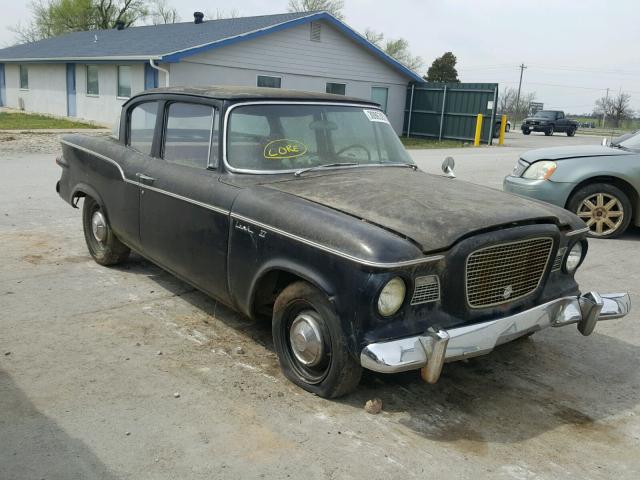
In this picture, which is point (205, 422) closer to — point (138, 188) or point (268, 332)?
point (268, 332)

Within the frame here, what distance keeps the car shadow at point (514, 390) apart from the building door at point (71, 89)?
23.4m

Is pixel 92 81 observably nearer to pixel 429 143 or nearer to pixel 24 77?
pixel 24 77

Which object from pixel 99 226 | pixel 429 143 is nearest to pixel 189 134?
pixel 99 226

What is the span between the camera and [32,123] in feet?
71.5

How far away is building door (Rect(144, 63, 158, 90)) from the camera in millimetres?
20516

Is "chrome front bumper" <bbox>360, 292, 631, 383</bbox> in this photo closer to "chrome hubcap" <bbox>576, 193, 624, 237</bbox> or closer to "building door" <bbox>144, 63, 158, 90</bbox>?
"chrome hubcap" <bbox>576, 193, 624, 237</bbox>

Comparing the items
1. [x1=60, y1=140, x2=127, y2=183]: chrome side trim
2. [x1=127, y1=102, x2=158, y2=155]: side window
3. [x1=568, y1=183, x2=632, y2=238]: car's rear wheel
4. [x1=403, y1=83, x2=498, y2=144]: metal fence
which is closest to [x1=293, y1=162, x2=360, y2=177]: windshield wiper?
[x1=127, y1=102, x2=158, y2=155]: side window

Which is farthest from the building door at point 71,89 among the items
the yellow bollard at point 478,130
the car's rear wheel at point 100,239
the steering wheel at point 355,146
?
the steering wheel at point 355,146

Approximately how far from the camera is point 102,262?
572cm

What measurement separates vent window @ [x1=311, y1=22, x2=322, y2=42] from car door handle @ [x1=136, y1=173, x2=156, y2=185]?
2006cm

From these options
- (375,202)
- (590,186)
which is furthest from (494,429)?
(590,186)

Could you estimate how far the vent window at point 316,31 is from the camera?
23359 mm

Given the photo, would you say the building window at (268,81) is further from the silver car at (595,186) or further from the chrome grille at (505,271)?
the chrome grille at (505,271)

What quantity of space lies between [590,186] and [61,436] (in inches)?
263
